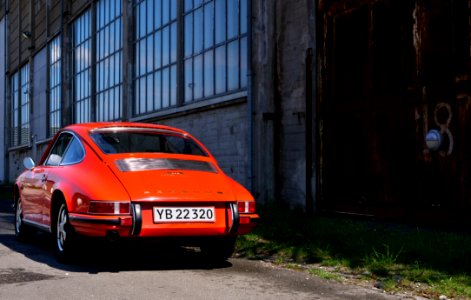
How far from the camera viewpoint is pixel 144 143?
6.72 m

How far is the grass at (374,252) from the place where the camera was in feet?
16.8

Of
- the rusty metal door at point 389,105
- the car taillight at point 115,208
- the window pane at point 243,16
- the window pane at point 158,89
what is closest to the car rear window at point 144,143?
the car taillight at point 115,208

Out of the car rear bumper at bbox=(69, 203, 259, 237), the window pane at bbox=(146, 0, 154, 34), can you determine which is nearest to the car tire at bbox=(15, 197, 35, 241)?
the car rear bumper at bbox=(69, 203, 259, 237)

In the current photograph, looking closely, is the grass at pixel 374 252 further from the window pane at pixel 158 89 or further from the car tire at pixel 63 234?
the window pane at pixel 158 89

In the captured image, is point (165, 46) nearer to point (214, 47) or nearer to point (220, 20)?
point (214, 47)

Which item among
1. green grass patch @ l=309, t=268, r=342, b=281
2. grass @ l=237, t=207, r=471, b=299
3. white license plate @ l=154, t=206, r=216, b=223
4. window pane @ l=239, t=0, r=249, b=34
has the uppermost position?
window pane @ l=239, t=0, r=249, b=34

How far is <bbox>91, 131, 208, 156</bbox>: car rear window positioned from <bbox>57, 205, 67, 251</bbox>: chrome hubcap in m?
0.74

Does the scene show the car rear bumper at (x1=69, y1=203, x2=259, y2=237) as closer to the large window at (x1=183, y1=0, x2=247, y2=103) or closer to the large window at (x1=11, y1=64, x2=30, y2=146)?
the large window at (x1=183, y1=0, x2=247, y2=103)

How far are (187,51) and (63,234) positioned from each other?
9589 millimetres

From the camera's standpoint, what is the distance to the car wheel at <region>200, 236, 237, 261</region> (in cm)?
621

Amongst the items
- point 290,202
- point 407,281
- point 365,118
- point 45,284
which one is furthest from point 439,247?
point 290,202

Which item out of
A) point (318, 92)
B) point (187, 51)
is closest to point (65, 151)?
point (318, 92)

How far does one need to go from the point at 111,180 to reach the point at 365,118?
184 inches

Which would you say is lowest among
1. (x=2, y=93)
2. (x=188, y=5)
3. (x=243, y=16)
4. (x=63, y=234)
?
(x=63, y=234)
